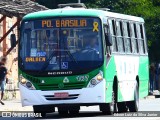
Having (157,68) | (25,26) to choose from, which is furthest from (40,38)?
(157,68)

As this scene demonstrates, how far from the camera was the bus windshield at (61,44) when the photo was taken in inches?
974

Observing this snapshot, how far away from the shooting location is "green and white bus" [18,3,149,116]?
24.5 metres

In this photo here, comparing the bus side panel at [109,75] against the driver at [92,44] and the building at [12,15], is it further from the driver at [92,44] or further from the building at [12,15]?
the building at [12,15]

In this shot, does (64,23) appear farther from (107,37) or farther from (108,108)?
(108,108)

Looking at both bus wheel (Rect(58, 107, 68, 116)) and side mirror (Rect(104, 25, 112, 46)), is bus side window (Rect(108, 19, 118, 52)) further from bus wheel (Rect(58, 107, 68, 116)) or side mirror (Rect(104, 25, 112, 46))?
bus wheel (Rect(58, 107, 68, 116))

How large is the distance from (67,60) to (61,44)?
492 millimetres

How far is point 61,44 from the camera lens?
81.8 ft

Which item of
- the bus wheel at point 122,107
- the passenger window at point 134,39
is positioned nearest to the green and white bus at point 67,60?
the bus wheel at point 122,107

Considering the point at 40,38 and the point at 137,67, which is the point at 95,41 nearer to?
the point at 40,38

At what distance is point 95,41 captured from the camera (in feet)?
81.8

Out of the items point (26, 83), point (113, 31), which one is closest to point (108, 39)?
point (113, 31)

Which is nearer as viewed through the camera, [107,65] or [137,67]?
[107,65]

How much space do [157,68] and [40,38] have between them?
2389cm

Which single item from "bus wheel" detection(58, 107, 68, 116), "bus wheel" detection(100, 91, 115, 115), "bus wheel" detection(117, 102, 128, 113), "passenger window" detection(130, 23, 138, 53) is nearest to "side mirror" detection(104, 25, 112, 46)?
"bus wheel" detection(100, 91, 115, 115)
